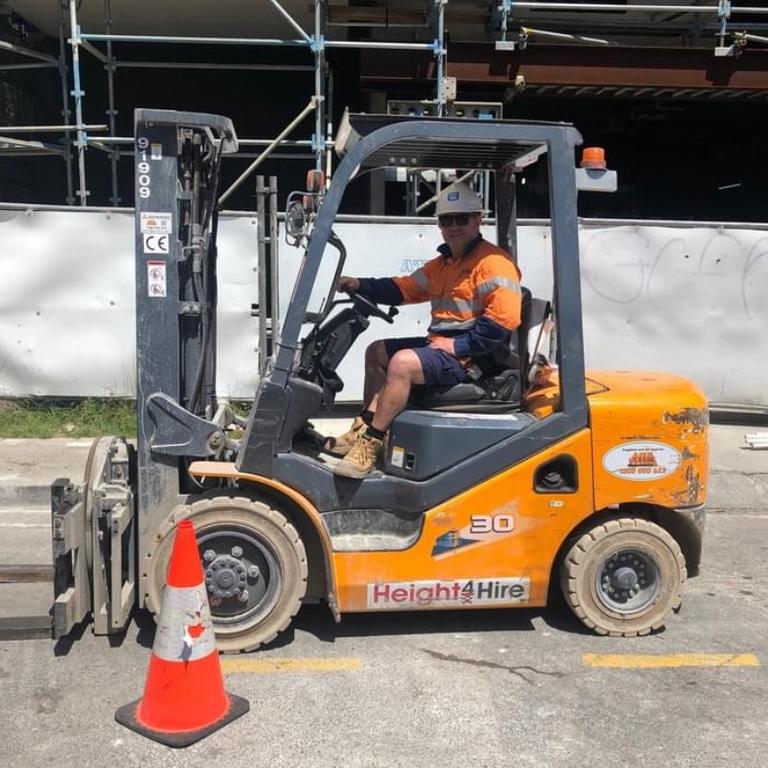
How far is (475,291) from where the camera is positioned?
401cm

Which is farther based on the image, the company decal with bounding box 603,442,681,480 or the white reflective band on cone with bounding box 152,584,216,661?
the company decal with bounding box 603,442,681,480

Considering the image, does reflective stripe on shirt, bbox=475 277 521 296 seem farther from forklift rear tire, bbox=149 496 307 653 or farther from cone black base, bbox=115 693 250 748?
cone black base, bbox=115 693 250 748

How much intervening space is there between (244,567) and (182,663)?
0.67 meters

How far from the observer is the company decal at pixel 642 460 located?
13.0 ft

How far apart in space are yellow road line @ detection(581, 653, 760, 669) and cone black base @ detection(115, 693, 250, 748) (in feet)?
5.41

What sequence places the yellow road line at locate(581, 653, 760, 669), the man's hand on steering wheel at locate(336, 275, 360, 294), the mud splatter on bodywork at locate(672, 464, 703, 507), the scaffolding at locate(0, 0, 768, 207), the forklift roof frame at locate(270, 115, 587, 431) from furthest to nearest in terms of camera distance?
the scaffolding at locate(0, 0, 768, 207) < the man's hand on steering wheel at locate(336, 275, 360, 294) < the mud splatter on bodywork at locate(672, 464, 703, 507) < the yellow road line at locate(581, 653, 760, 669) < the forklift roof frame at locate(270, 115, 587, 431)

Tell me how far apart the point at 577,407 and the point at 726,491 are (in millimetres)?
3618

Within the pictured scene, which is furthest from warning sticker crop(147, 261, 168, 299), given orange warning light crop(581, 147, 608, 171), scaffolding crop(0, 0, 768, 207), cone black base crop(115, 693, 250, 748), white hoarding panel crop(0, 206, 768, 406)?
scaffolding crop(0, 0, 768, 207)

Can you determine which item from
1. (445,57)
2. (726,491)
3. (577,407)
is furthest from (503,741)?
(445,57)

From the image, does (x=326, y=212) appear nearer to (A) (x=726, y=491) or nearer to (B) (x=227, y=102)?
(A) (x=726, y=491)

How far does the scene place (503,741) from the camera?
320 centimetres

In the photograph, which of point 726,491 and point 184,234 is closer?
point 184,234

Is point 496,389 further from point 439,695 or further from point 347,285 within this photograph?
point 439,695

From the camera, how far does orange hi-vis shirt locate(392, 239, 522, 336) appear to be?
3865 millimetres
